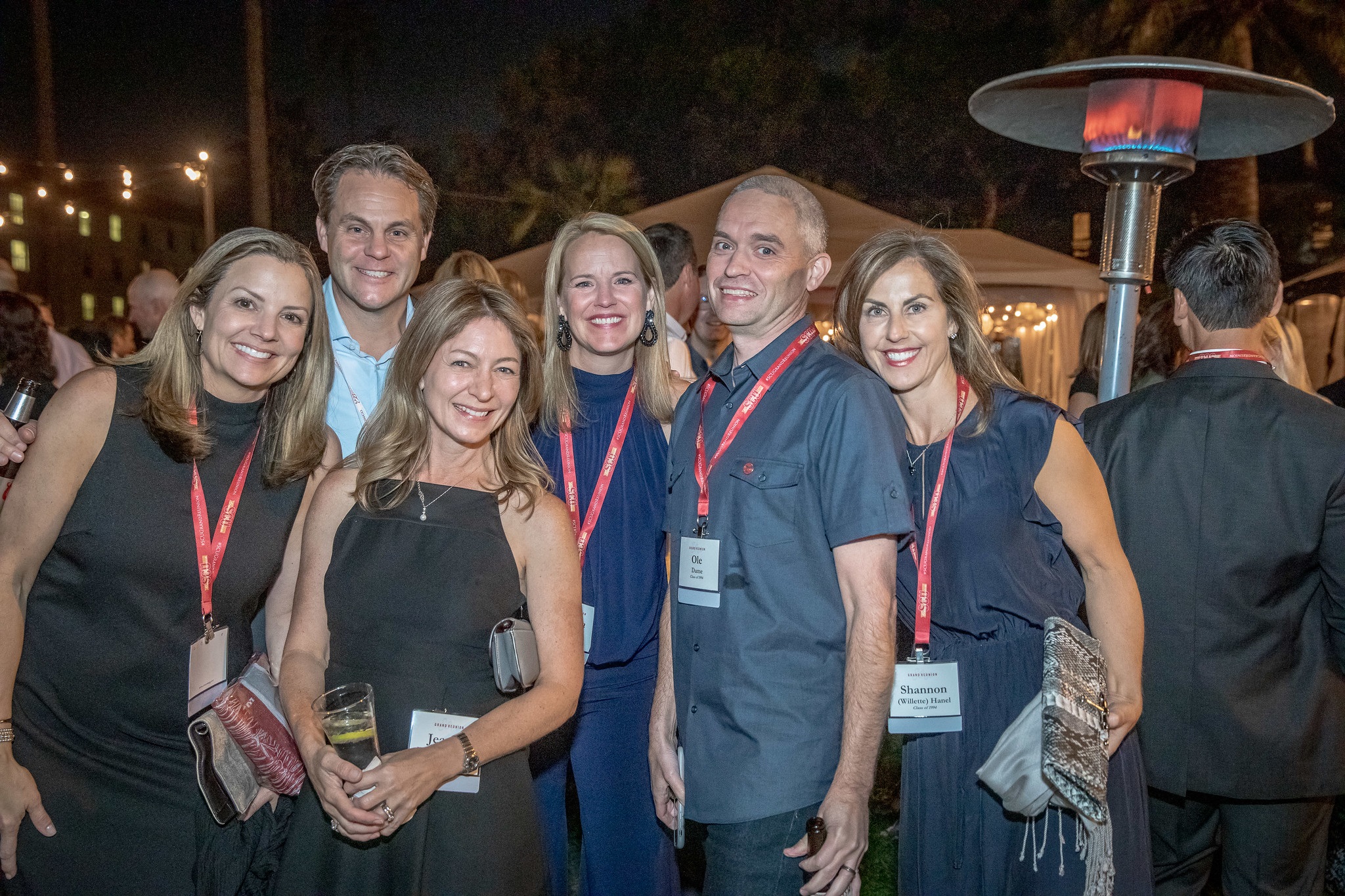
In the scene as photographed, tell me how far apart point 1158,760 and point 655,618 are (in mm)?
1406

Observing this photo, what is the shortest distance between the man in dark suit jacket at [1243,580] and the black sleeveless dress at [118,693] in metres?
2.32

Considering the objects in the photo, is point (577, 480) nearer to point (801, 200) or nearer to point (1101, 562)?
point (801, 200)

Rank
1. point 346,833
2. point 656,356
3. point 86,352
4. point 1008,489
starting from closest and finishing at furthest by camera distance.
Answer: point 346,833 < point 1008,489 < point 656,356 < point 86,352

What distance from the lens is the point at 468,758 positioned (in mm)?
1893

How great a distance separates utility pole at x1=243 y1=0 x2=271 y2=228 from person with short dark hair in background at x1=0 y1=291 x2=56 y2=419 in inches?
286

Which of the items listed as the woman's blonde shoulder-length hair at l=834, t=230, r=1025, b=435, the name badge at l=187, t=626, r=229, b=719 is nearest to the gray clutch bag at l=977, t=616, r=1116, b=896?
the woman's blonde shoulder-length hair at l=834, t=230, r=1025, b=435

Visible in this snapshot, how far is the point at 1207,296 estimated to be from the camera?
8.70 feet

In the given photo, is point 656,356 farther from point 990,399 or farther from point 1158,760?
point 1158,760

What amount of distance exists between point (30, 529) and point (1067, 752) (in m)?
2.12

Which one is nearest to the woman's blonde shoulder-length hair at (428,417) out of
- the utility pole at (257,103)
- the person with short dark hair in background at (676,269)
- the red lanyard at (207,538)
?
the red lanyard at (207,538)

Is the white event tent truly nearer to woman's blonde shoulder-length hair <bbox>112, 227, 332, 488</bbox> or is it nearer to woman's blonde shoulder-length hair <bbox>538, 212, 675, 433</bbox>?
woman's blonde shoulder-length hair <bbox>538, 212, 675, 433</bbox>

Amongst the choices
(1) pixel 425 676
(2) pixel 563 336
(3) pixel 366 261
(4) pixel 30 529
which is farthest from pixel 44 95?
(1) pixel 425 676

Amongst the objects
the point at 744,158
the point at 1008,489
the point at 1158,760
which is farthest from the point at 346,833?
the point at 744,158

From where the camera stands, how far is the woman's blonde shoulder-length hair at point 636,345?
9.04 feet
